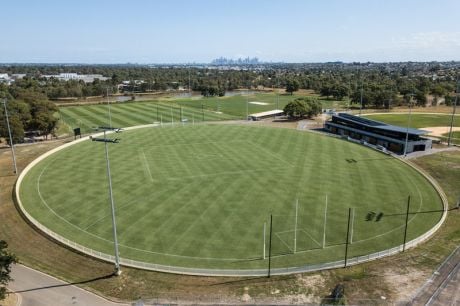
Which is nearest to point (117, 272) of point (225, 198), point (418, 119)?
point (225, 198)

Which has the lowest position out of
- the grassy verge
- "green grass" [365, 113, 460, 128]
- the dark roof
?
the grassy verge

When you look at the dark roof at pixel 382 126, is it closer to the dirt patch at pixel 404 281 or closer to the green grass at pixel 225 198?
the green grass at pixel 225 198

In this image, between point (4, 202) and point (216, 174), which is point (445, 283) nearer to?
point (216, 174)

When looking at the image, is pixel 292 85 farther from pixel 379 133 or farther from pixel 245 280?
pixel 245 280

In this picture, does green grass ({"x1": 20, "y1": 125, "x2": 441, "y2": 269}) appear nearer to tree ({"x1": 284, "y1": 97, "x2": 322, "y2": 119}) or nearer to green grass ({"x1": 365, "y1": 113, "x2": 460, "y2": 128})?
green grass ({"x1": 365, "y1": 113, "x2": 460, "y2": 128})

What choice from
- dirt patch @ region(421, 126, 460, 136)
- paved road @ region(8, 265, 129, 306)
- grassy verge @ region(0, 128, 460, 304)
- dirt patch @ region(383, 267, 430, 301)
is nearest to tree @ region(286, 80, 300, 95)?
dirt patch @ region(421, 126, 460, 136)

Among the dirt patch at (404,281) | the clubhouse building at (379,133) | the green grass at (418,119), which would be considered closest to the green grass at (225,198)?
the dirt patch at (404,281)
